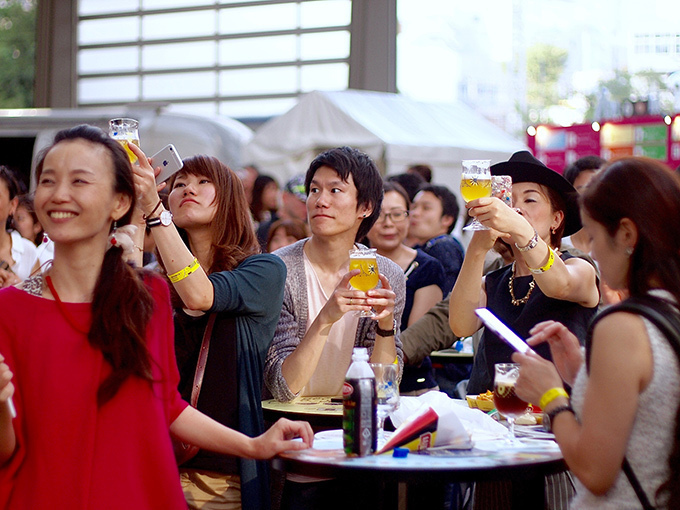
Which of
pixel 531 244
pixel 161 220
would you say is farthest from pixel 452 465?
pixel 161 220

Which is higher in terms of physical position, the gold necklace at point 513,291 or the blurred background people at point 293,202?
the blurred background people at point 293,202

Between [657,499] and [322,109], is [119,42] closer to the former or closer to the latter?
[322,109]

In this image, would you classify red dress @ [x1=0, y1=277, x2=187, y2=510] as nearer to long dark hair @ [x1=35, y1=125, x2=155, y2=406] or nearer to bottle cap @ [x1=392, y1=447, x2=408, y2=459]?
long dark hair @ [x1=35, y1=125, x2=155, y2=406]

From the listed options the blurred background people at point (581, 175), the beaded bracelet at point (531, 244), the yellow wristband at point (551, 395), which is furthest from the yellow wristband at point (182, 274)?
the blurred background people at point (581, 175)

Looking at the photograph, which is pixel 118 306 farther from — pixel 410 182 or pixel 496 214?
pixel 410 182

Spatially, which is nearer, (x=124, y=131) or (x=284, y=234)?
(x=124, y=131)

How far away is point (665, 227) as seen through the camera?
1.93 meters

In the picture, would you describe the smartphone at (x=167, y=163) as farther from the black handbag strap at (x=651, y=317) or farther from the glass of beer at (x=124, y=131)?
the black handbag strap at (x=651, y=317)

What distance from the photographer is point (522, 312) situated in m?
3.35

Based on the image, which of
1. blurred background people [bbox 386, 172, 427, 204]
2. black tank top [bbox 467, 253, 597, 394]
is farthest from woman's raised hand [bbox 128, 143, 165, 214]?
blurred background people [bbox 386, 172, 427, 204]

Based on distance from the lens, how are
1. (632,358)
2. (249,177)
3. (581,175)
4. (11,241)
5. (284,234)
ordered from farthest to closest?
(249,177), (284,234), (581,175), (11,241), (632,358)

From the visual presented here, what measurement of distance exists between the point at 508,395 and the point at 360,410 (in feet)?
1.75

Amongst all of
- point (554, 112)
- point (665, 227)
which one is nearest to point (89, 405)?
point (665, 227)

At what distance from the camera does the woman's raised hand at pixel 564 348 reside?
2361 millimetres
